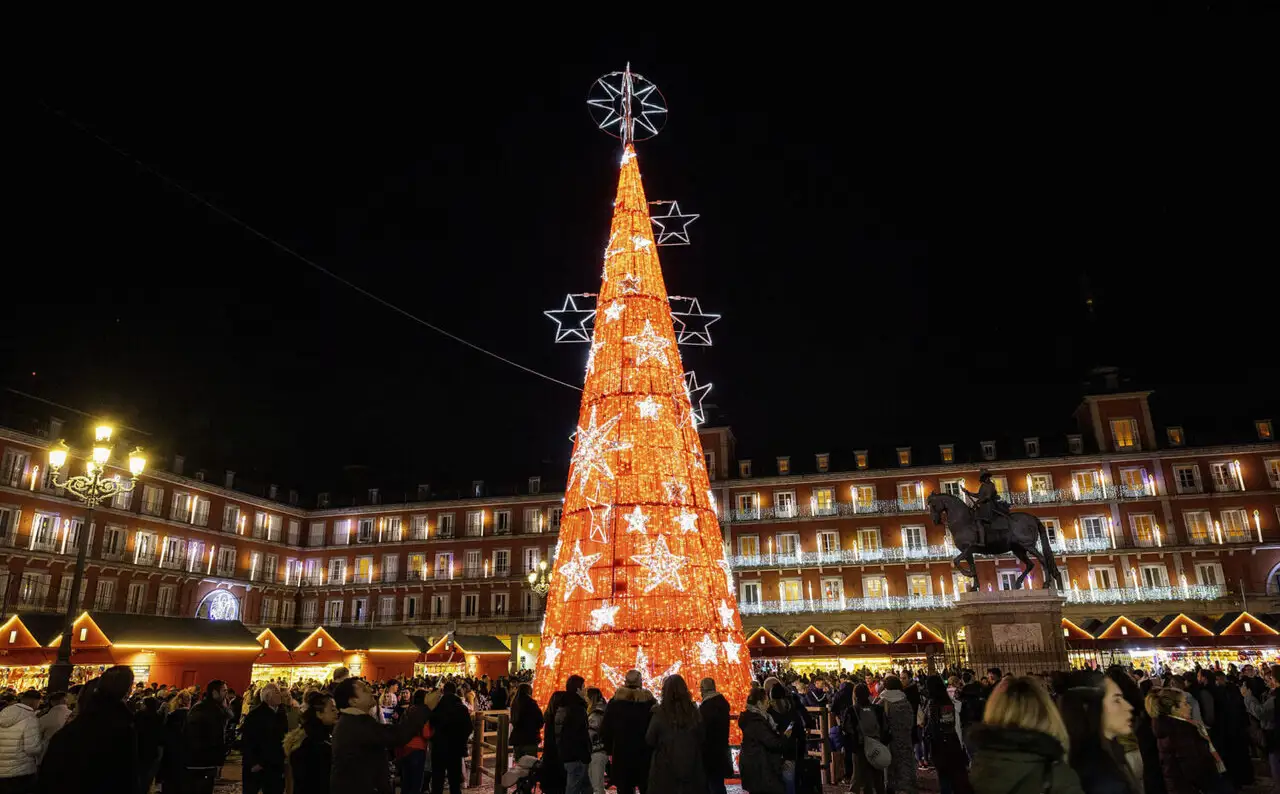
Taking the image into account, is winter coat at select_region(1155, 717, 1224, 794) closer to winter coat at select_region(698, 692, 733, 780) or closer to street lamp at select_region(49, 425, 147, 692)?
winter coat at select_region(698, 692, 733, 780)

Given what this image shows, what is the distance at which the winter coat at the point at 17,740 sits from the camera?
17.8 feet

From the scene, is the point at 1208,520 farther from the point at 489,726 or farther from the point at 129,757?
the point at 129,757

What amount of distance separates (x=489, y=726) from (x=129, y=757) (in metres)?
13.0

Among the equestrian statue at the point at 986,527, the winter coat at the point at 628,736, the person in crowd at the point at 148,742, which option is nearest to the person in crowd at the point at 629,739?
the winter coat at the point at 628,736

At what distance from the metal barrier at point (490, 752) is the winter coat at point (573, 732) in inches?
48.3

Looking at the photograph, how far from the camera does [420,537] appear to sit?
43.9 m

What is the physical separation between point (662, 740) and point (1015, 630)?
11.2m

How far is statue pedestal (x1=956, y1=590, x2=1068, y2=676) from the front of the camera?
543 inches

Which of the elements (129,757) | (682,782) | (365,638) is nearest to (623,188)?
(682,782)

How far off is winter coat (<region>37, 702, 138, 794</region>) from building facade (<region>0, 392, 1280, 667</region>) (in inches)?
1144

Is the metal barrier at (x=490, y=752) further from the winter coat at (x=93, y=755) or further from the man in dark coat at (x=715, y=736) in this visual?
the winter coat at (x=93, y=755)

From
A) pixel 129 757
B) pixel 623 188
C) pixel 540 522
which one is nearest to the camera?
pixel 129 757

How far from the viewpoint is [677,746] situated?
520 centimetres

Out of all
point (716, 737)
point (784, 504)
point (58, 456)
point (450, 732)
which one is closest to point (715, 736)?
point (716, 737)
